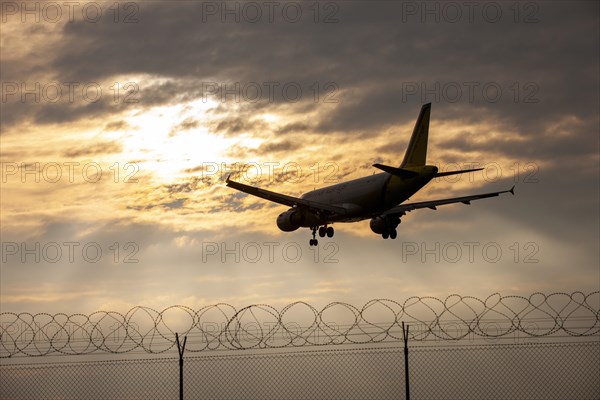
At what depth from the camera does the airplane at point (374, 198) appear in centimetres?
6278

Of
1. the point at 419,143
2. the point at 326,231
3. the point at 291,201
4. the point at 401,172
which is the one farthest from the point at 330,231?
the point at 419,143

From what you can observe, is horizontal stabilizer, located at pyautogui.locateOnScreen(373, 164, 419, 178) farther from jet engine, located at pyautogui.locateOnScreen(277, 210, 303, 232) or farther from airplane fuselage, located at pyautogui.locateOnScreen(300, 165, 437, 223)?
jet engine, located at pyautogui.locateOnScreen(277, 210, 303, 232)

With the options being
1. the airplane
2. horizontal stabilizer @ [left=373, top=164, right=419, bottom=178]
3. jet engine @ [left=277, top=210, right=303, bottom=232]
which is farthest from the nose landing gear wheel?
horizontal stabilizer @ [left=373, top=164, right=419, bottom=178]

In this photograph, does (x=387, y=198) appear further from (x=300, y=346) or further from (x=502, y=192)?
(x=300, y=346)

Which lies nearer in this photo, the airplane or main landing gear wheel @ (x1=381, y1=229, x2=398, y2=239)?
the airplane

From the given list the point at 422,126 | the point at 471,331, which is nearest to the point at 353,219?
the point at 422,126

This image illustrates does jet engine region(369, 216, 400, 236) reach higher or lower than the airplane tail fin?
lower

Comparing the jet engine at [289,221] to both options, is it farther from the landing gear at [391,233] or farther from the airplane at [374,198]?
the landing gear at [391,233]

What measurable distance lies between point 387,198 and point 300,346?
130 ft

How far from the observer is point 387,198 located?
6372 cm

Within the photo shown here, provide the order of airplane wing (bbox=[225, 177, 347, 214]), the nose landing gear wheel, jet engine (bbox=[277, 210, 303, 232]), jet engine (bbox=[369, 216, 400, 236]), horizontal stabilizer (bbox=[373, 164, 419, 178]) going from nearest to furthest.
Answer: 1. horizontal stabilizer (bbox=[373, 164, 419, 178])
2. airplane wing (bbox=[225, 177, 347, 214])
3. the nose landing gear wheel
4. jet engine (bbox=[277, 210, 303, 232])
5. jet engine (bbox=[369, 216, 400, 236])

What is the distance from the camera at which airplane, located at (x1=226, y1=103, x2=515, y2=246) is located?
206 feet

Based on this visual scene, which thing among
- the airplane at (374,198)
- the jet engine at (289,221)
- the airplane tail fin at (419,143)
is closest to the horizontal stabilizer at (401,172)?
the airplane at (374,198)

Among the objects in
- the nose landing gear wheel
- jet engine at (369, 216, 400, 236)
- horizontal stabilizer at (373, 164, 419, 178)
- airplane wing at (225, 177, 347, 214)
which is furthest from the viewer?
jet engine at (369, 216, 400, 236)
